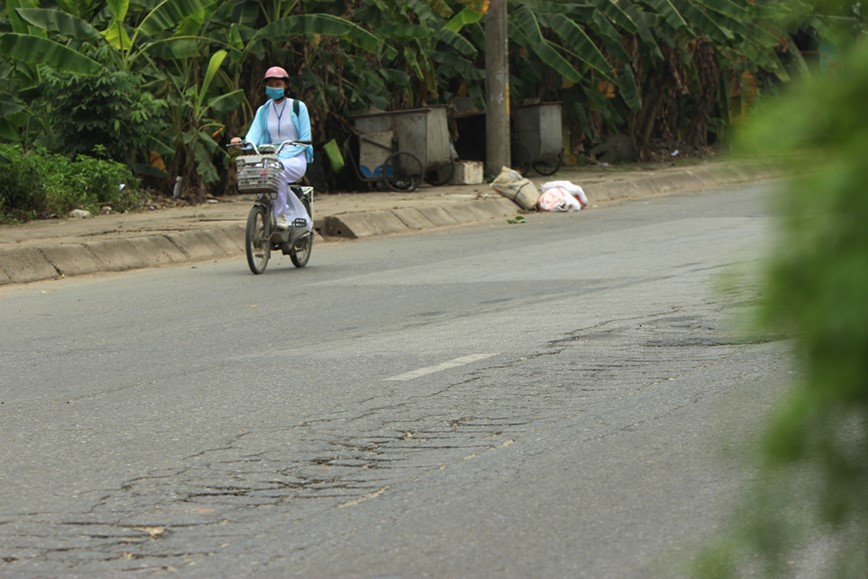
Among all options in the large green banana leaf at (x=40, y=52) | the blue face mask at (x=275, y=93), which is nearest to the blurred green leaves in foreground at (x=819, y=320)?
the blue face mask at (x=275, y=93)

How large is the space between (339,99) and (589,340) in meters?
14.1

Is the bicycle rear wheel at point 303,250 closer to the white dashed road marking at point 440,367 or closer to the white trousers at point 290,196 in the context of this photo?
the white trousers at point 290,196

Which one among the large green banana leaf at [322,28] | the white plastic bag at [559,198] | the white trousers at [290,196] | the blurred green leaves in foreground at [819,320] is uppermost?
the large green banana leaf at [322,28]

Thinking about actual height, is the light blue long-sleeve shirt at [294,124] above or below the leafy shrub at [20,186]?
above

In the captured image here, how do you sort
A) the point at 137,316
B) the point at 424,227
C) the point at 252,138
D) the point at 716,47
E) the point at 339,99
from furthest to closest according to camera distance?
the point at 716,47, the point at 339,99, the point at 424,227, the point at 252,138, the point at 137,316

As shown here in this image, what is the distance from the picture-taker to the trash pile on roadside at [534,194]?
20188 mm

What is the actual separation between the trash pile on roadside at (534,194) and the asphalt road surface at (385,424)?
29.5 ft

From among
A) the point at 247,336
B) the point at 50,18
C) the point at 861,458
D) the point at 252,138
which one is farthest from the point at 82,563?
the point at 50,18

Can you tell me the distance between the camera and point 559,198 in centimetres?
2023

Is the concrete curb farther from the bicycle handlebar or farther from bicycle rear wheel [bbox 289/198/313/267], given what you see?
the bicycle handlebar

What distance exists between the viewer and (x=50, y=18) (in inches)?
653

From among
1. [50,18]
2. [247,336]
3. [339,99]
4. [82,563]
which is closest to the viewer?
[82,563]

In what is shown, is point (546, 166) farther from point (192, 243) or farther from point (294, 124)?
point (294, 124)

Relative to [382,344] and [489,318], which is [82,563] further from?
[489,318]
